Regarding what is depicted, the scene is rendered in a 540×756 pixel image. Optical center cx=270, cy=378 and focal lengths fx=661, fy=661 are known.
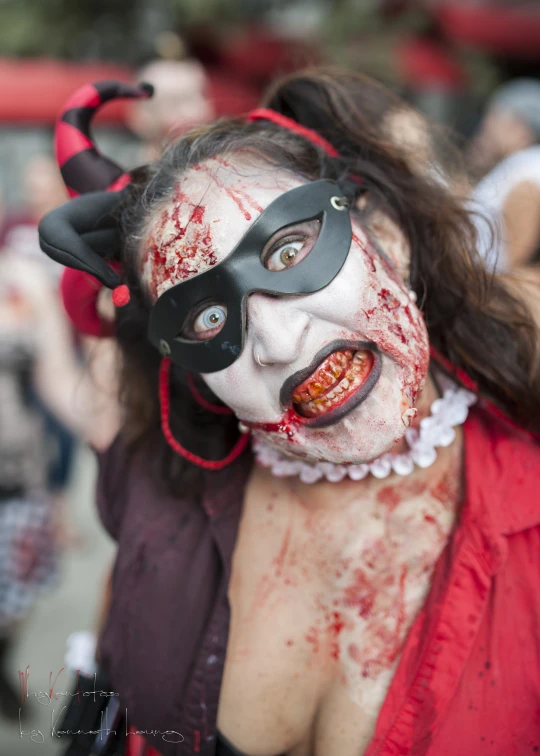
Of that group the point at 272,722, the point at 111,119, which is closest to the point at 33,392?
the point at 272,722

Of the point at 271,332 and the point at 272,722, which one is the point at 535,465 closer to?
the point at 271,332

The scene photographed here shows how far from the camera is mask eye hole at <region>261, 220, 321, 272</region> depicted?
1247 mm

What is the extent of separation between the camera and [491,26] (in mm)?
8734

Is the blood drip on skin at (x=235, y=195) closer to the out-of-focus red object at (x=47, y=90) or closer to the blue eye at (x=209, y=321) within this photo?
the blue eye at (x=209, y=321)

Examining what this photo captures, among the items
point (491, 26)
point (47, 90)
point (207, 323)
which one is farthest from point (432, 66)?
point (207, 323)

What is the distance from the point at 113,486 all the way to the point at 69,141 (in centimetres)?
87

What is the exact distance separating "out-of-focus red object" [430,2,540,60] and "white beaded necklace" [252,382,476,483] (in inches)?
342

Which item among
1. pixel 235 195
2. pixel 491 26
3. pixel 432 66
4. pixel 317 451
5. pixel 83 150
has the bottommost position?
pixel 317 451

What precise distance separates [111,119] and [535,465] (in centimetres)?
782

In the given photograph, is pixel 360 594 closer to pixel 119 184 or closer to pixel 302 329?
pixel 302 329

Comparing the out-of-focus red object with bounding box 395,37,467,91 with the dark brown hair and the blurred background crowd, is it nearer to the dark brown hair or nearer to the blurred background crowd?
the blurred background crowd

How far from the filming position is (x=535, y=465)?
4.51 feet

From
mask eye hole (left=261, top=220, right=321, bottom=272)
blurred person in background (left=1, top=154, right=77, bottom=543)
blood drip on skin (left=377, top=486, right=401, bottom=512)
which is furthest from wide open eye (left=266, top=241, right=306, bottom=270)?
blurred person in background (left=1, top=154, right=77, bottom=543)

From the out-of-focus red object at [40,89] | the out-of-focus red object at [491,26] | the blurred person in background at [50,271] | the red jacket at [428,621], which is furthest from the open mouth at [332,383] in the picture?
the out-of-focus red object at [491,26]
